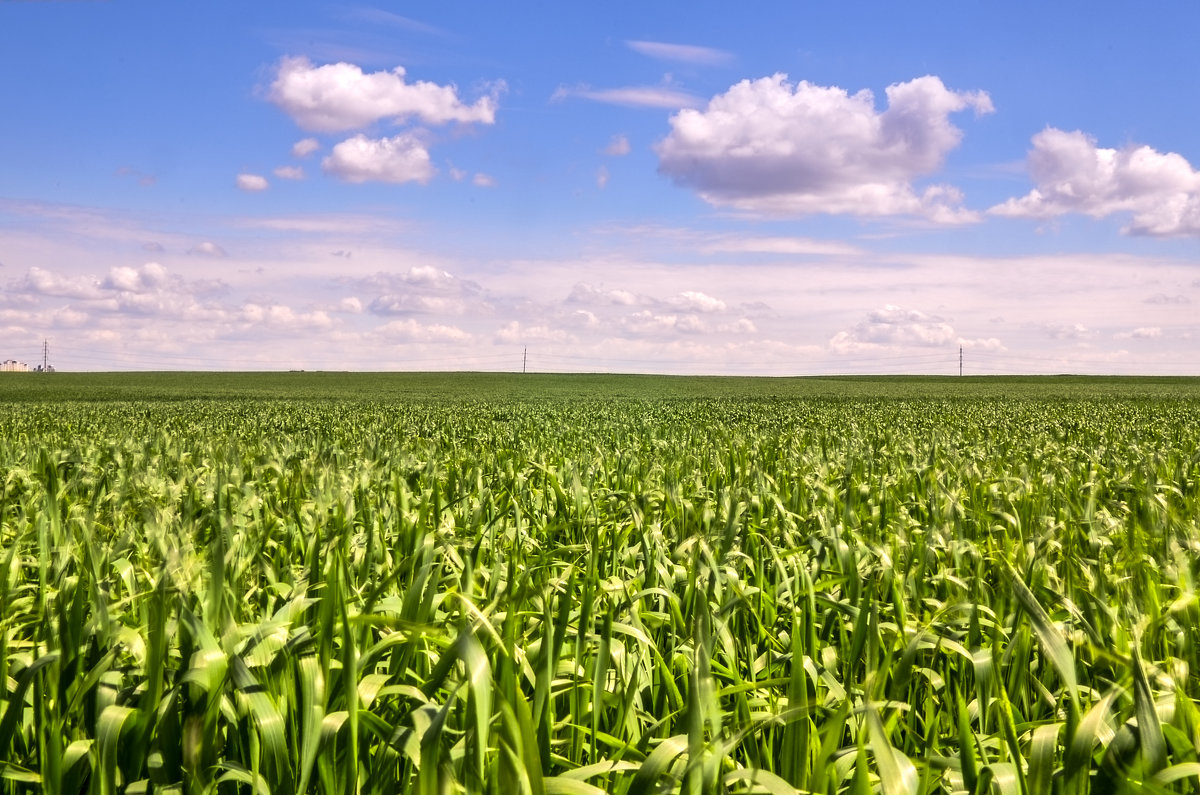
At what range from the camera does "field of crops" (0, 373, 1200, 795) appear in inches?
70.0

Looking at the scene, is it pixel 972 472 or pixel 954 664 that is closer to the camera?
pixel 954 664

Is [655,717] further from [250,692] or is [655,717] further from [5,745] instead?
[5,745]

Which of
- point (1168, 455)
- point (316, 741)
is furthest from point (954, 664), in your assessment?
point (1168, 455)

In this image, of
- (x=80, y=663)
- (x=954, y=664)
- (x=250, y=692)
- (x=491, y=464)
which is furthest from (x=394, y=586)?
(x=491, y=464)

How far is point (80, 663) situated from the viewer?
233cm

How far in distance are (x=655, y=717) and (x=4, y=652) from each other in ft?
5.78

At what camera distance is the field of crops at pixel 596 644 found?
1778mm

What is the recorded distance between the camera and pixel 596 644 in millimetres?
2797

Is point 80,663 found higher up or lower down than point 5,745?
higher up

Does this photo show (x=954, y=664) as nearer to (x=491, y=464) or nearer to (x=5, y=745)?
(x=5, y=745)

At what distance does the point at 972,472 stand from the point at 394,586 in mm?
5314

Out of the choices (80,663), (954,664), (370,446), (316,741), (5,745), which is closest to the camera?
(316,741)

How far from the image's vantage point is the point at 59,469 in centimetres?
725

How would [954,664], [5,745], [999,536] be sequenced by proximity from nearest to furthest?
[5,745] → [954,664] → [999,536]
